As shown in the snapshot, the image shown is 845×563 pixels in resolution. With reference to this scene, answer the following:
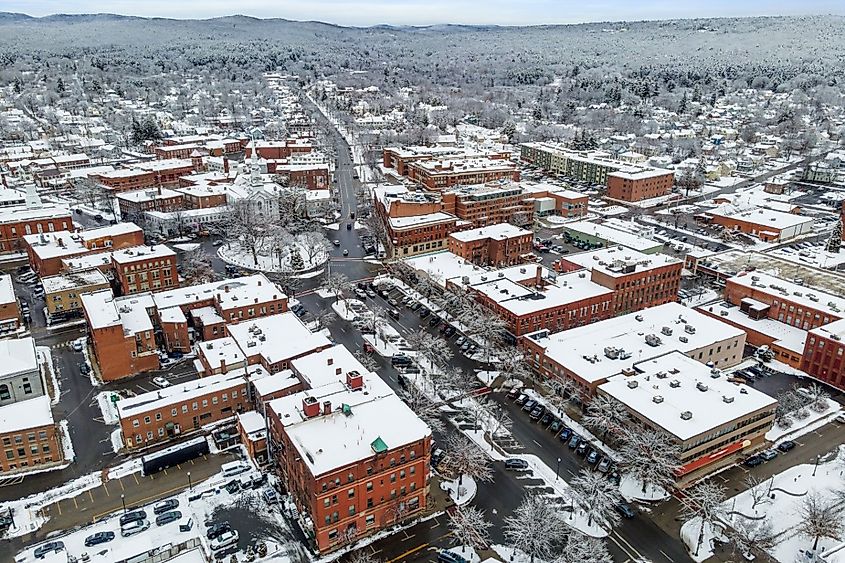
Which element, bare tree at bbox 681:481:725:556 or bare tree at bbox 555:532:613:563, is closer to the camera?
bare tree at bbox 555:532:613:563

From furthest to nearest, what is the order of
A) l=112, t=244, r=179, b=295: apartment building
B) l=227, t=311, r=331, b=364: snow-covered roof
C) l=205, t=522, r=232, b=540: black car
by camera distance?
1. l=112, t=244, r=179, b=295: apartment building
2. l=227, t=311, r=331, b=364: snow-covered roof
3. l=205, t=522, r=232, b=540: black car

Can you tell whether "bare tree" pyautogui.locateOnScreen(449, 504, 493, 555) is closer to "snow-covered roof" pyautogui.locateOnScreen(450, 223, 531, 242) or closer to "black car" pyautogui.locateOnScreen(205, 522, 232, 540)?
"black car" pyautogui.locateOnScreen(205, 522, 232, 540)

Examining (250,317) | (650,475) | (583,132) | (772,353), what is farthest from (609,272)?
(583,132)

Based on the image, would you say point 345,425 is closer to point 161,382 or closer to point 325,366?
point 325,366

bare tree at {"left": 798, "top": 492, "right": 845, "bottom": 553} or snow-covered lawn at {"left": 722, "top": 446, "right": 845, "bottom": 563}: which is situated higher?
bare tree at {"left": 798, "top": 492, "right": 845, "bottom": 553}

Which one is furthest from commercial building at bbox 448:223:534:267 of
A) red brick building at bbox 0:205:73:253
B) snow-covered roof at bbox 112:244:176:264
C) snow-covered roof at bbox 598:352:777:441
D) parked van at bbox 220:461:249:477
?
red brick building at bbox 0:205:73:253

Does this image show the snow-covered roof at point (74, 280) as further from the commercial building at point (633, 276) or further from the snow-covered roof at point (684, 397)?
the snow-covered roof at point (684, 397)

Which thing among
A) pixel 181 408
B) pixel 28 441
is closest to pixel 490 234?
pixel 181 408

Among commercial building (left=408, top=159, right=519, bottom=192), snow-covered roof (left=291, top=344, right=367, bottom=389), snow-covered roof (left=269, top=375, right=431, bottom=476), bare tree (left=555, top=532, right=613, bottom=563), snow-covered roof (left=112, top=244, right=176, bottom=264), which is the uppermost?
commercial building (left=408, top=159, right=519, bottom=192)
